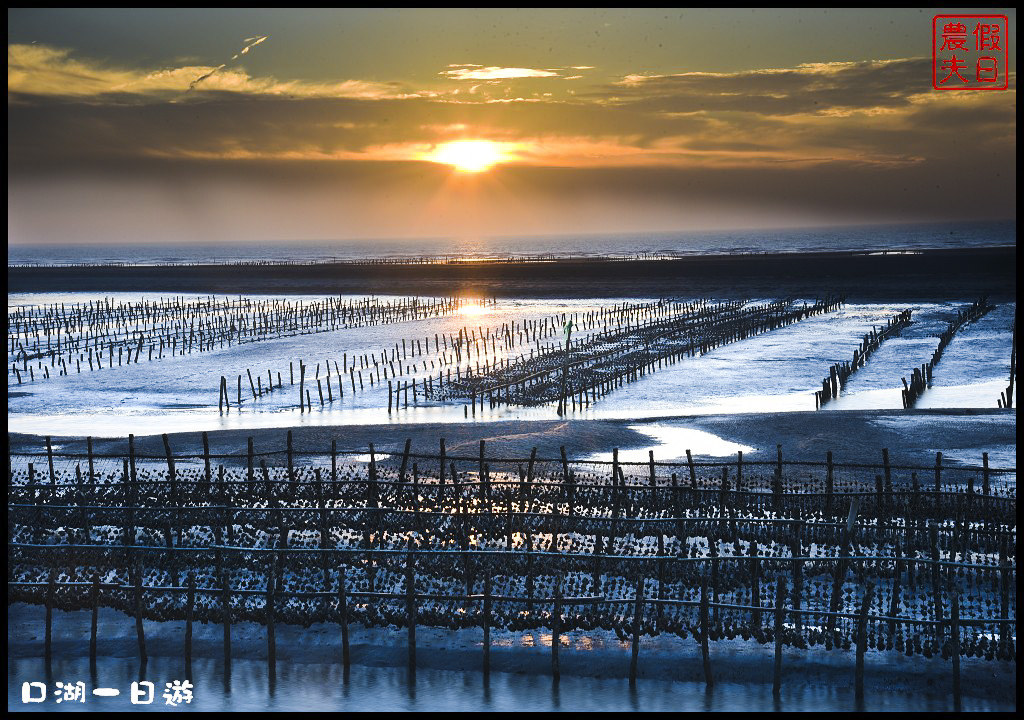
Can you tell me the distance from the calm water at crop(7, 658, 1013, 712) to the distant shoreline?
4929 cm

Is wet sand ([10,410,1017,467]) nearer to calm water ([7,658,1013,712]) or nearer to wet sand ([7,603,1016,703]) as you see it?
wet sand ([7,603,1016,703])

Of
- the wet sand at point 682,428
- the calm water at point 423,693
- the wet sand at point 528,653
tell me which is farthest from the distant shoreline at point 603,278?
the calm water at point 423,693

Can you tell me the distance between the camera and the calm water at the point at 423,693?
1064 cm

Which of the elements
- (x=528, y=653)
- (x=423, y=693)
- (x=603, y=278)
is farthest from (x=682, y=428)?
(x=603, y=278)

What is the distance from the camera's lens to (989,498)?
14531mm

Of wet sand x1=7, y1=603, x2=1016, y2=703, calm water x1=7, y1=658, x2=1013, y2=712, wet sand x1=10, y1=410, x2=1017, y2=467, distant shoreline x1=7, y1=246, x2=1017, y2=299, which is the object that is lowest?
calm water x1=7, y1=658, x2=1013, y2=712

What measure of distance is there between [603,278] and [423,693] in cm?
6759

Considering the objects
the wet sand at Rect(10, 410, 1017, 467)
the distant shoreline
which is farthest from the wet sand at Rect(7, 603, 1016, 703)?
the distant shoreline

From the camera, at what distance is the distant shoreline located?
64500 mm

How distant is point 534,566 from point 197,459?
8.63 meters

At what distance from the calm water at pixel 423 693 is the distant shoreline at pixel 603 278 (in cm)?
4929

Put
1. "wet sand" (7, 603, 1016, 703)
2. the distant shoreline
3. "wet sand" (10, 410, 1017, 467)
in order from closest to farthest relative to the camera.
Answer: "wet sand" (7, 603, 1016, 703) < "wet sand" (10, 410, 1017, 467) < the distant shoreline

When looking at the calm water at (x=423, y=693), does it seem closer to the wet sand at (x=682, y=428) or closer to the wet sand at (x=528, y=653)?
the wet sand at (x=528, y=653)

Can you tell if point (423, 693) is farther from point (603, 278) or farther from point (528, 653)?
point (603, 278)
